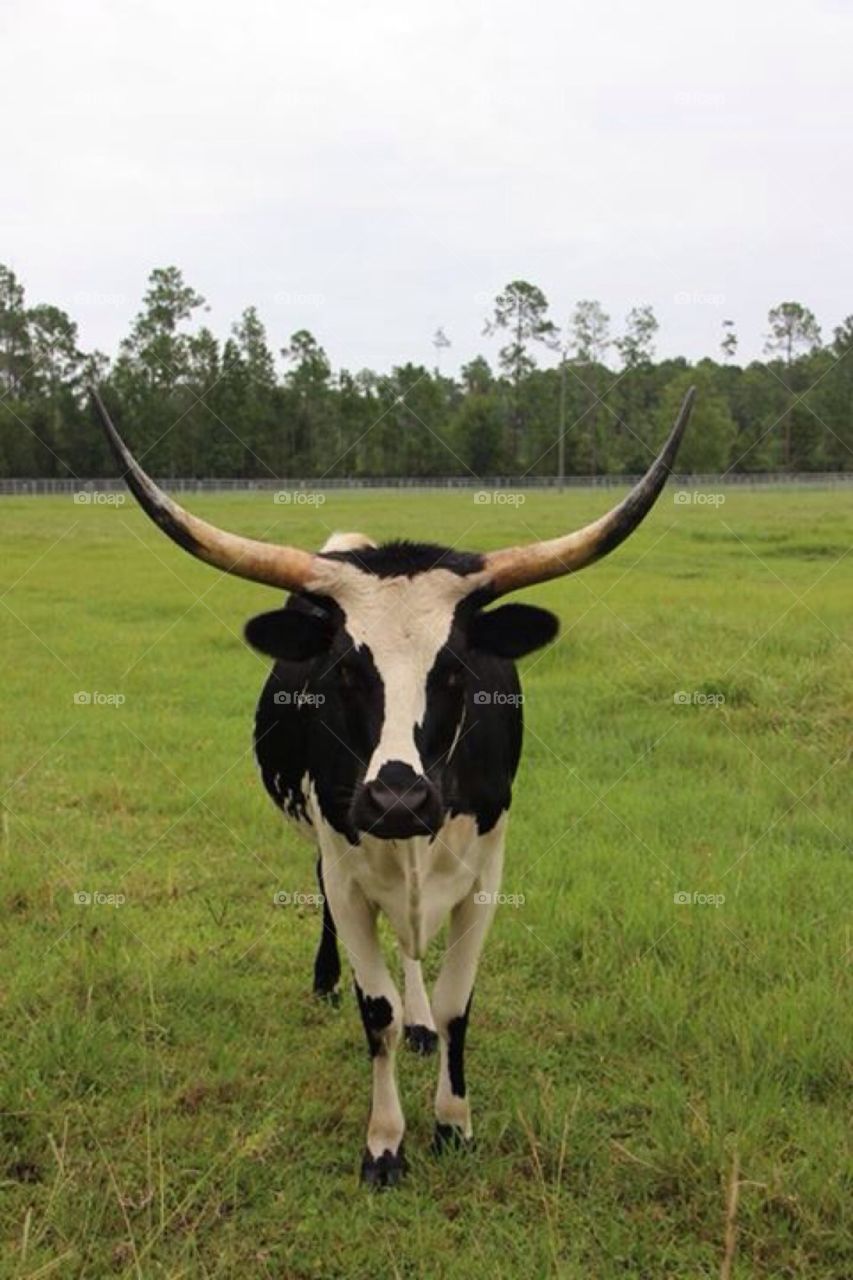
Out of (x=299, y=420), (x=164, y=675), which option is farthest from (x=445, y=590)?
(x=299, y=420)

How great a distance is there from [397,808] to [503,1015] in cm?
196

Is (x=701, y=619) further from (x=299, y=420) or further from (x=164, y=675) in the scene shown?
(x=299, y=420)

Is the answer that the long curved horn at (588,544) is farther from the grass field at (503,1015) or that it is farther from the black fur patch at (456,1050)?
the grass field at (503,1015)

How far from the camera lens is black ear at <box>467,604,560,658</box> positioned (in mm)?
3736

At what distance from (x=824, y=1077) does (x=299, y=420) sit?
152ft

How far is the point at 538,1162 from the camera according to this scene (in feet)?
11.8

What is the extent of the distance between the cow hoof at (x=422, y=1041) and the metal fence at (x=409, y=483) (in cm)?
4249

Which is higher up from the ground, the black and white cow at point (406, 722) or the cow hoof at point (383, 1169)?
the black and white cow at point (406, 722)

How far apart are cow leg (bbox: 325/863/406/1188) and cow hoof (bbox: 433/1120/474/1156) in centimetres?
14
